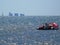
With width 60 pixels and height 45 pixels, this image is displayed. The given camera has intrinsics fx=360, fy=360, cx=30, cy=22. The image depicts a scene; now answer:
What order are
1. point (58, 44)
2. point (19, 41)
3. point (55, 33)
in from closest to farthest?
point (58, 44) < point (19, 41) < point (55, 33)

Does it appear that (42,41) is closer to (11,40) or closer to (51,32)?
(11,40)

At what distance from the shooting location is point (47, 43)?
1872 centimetres

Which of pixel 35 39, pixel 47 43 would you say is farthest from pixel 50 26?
pixel 47 43

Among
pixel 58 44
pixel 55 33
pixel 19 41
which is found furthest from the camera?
pixel 55 33

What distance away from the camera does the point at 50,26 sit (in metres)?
25.1

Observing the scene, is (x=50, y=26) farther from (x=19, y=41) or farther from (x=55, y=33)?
(x=19, y=41)

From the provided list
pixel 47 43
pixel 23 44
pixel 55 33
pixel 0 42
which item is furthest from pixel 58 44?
pixel 55 33

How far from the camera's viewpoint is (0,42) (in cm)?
1906

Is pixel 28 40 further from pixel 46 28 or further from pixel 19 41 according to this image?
pixel 46 28

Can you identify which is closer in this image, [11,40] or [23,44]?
[23,44]

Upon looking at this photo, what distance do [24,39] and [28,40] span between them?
1.24 ft

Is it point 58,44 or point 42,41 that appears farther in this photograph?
point 42,41

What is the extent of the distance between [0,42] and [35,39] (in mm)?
2750

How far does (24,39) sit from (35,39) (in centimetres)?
A: 75
